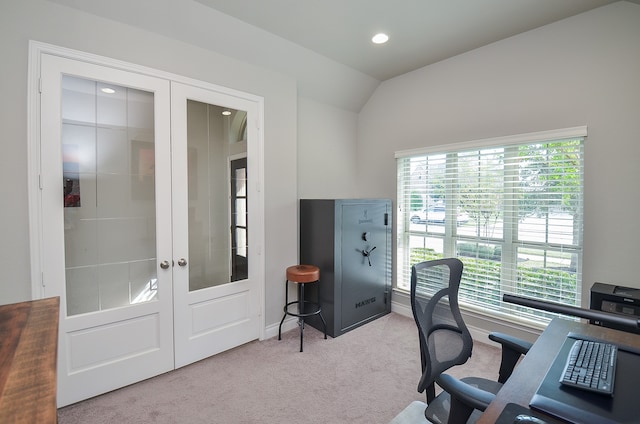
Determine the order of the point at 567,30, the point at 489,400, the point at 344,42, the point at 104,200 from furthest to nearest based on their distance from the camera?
the point at 344,42, the point at 567,30, the point at 104,200, the point at 489,400

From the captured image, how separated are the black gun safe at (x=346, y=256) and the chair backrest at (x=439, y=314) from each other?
62.4 inches

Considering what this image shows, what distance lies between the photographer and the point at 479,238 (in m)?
3.12

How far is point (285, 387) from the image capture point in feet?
7.55

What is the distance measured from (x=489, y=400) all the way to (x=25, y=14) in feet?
10.8

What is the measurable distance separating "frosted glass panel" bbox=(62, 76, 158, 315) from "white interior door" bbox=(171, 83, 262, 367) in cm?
22

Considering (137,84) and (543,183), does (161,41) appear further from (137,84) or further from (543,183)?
(543,183)

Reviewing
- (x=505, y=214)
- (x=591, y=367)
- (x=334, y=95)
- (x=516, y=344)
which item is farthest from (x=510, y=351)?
(x=334, y=95)

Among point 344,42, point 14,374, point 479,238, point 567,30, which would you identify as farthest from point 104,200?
point 567,30

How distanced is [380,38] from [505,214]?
2.17 meters

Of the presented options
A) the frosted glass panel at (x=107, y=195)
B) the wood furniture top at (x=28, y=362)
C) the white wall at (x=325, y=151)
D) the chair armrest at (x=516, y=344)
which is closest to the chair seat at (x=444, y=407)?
the chair armrest at (x=516, y=344)

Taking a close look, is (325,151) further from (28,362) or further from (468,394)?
(28,362)

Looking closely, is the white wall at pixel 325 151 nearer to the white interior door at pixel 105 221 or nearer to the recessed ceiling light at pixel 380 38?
the recessed ceiling light at pixel 380 38

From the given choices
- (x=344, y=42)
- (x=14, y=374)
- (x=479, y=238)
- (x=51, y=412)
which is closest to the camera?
(x=51, y=412)

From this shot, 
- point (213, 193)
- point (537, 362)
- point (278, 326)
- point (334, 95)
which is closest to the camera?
point (537, 362)
